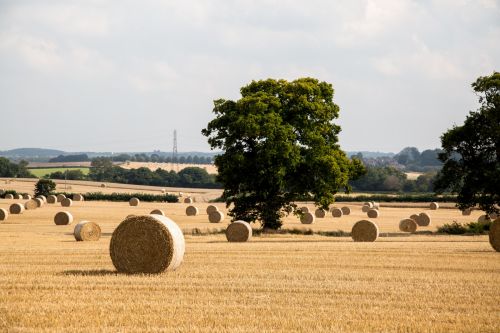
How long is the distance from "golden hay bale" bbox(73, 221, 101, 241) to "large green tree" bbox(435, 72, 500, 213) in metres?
22.2

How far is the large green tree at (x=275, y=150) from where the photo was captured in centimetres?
4606

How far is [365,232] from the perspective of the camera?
38719 millimetres

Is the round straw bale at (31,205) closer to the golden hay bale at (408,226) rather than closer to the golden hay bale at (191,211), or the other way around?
the golden hay bale at (191,211)

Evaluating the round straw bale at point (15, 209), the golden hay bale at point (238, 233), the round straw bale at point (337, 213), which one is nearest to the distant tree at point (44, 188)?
the round straw bale at point (15, 209)

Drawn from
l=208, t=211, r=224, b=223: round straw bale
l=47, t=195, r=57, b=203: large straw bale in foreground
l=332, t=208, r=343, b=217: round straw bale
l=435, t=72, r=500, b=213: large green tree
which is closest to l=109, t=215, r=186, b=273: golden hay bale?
l=435, t=72, r=500, b=213: large green tree

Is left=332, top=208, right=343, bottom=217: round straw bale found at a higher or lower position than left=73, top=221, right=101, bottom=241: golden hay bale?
lower

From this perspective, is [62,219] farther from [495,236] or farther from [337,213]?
[495,236]

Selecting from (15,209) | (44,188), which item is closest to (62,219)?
(15,209)

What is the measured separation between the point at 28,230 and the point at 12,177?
101m

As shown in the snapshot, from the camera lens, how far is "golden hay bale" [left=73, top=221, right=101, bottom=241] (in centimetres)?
3759

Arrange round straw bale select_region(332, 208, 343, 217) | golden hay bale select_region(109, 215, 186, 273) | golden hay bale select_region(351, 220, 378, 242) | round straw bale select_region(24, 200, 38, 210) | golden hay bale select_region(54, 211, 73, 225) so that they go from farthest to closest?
1. round straw bale select_region(24, 200, 38, 210)
2. round straw bale select_region(332, 208, 343, 217)
3. golden hay bale select_region(54, 211, 73, 225)
4. golden hay bale select_region(351, 220, 378, 242)
5. golden hay bale select_region(109, 215, 186, 273)

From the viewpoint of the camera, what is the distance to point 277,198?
47562 mm

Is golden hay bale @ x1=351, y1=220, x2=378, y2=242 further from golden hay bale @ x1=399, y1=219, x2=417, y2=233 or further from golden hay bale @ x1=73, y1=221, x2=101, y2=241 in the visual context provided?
golden hay bale @ x1=399, y1=219, x2=417, y2=233

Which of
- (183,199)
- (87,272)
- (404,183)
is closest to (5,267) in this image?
(87,272)
